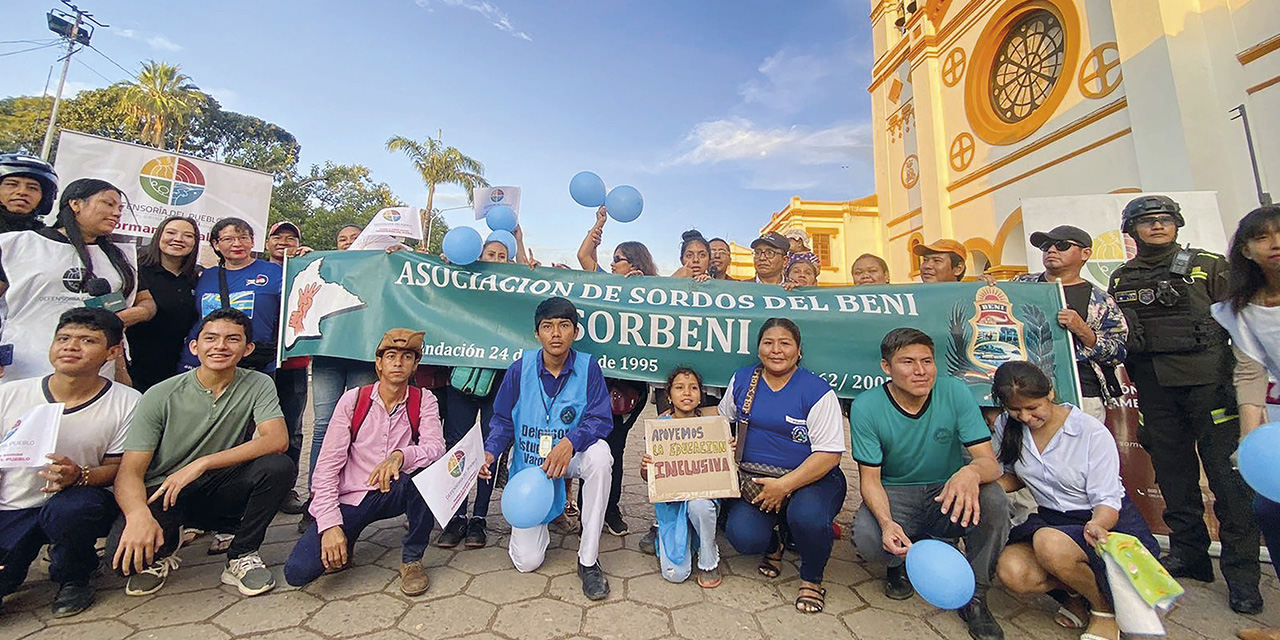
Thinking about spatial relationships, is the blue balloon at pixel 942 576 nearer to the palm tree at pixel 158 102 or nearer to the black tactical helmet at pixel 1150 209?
the black tactical helmet at pixel 1150 209

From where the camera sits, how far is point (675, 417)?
292cm

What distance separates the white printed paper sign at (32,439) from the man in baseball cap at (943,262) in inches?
193

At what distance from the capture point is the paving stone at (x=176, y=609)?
7.29 feet

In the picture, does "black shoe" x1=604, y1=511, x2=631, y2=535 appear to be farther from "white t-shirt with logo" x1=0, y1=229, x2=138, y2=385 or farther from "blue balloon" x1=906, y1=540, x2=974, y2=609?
"white t-shirt with logo" x1=0, y1=229, x2=138, y2=385

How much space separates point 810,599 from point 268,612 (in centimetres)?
245

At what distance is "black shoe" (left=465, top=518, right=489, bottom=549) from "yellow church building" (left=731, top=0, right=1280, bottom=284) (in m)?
5.44

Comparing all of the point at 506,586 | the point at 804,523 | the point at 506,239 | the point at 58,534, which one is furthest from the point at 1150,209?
the point at 58,534

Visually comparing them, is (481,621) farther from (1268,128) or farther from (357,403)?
(1268,128)

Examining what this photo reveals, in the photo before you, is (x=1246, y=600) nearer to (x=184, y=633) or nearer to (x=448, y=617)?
(x=448, y=617)

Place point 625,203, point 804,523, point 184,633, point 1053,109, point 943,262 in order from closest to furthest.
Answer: point 184,633
point 804,523
point 943,262
point 625,203
point 1053,109

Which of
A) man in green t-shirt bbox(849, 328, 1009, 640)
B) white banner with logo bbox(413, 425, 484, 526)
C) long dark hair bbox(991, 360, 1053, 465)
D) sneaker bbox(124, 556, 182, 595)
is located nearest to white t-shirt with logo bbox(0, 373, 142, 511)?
sneaker bbox(124, 556, 182, 595)

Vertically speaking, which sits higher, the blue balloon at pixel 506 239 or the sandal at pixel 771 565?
the blue balloon at pixel 506 239

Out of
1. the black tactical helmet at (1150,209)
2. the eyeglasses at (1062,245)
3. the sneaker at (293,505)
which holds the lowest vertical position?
the sneaker at (293,505)

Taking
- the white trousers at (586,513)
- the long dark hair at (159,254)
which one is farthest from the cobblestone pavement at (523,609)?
the long dark hair at (159,254)
